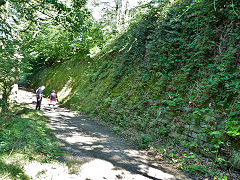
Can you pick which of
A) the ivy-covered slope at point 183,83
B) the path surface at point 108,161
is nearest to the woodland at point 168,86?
the ivy-covered slope at point 183,83

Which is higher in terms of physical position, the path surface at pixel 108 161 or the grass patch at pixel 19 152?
the grass patch at pixel 19 152

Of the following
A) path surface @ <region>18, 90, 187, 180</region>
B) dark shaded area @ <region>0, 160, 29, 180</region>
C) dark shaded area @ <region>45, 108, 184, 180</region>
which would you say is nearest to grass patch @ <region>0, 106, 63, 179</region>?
dark shaded area @ <region>0, 160, 29, 180</region>

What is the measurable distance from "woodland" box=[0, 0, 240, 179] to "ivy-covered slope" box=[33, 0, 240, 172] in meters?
0.03

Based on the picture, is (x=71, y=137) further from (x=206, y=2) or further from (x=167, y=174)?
(x=206, y=2)

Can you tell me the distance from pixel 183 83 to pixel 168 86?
2.42ft

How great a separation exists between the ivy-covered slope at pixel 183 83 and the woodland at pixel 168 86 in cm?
3

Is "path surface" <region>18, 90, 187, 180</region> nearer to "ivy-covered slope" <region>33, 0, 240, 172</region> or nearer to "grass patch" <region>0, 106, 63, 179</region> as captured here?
"grass patch" <region>0, 106, 63, 179</region>

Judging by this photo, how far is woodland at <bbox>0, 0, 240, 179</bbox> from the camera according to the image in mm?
4289

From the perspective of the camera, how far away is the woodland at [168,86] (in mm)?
4289

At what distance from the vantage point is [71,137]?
235 inches

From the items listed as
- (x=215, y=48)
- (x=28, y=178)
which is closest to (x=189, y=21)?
(x=215, y=48)

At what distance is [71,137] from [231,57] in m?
6.75

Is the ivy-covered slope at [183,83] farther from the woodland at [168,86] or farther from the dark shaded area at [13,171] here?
the dark shaded area at [13,171]

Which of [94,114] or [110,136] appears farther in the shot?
[94,114]
